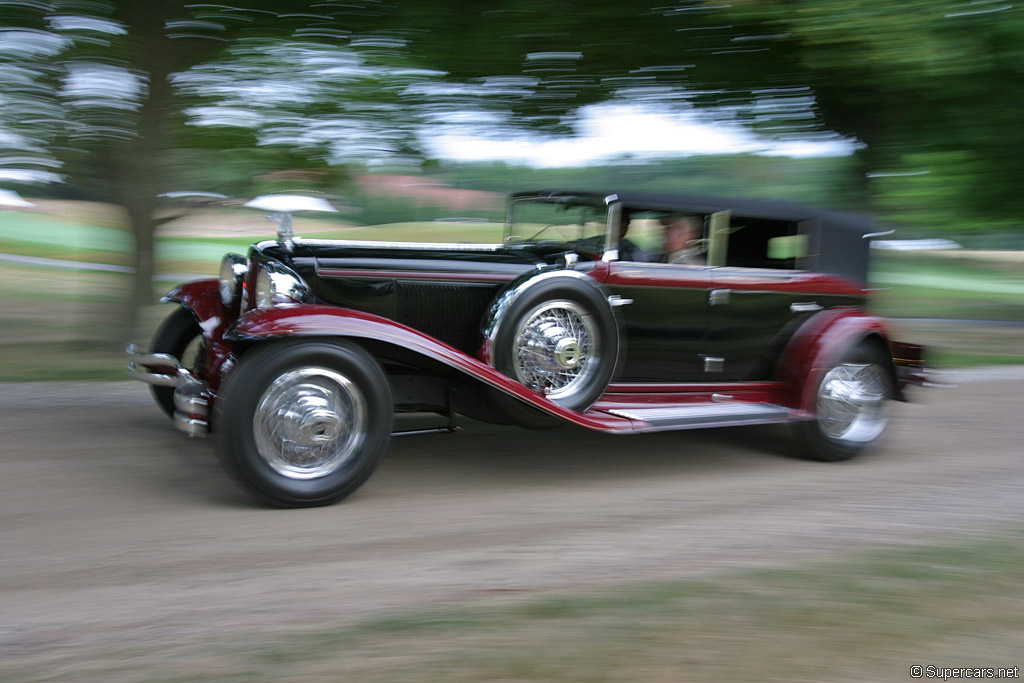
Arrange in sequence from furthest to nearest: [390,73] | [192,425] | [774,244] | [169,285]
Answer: [169,285], [390,73], [774,244], [192,425]

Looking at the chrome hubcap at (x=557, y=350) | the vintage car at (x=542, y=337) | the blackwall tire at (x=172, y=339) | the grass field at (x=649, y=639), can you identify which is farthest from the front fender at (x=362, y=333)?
the blackwall tire at (x=172, y=339)

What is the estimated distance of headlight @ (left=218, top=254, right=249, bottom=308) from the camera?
16.8 ft

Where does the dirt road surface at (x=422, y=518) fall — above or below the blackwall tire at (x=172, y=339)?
below

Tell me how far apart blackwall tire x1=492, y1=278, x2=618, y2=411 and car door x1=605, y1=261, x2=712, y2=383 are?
0.85 ft

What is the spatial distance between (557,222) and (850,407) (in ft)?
7.36

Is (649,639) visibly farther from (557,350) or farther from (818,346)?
(818,346)

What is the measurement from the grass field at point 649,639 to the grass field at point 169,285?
302cm

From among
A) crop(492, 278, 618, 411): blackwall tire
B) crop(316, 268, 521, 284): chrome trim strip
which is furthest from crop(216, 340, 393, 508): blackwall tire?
crop(492, 278, 618, 411): blackwall tire

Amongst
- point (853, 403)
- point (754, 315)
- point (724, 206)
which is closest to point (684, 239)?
point (724, 206)

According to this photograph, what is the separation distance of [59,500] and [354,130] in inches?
202

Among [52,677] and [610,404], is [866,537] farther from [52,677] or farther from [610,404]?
[52,677]

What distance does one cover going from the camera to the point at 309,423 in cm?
404

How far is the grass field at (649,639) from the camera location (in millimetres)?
2617

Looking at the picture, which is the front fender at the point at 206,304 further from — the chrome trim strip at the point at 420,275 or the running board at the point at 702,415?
the running board at the point at 702,415
